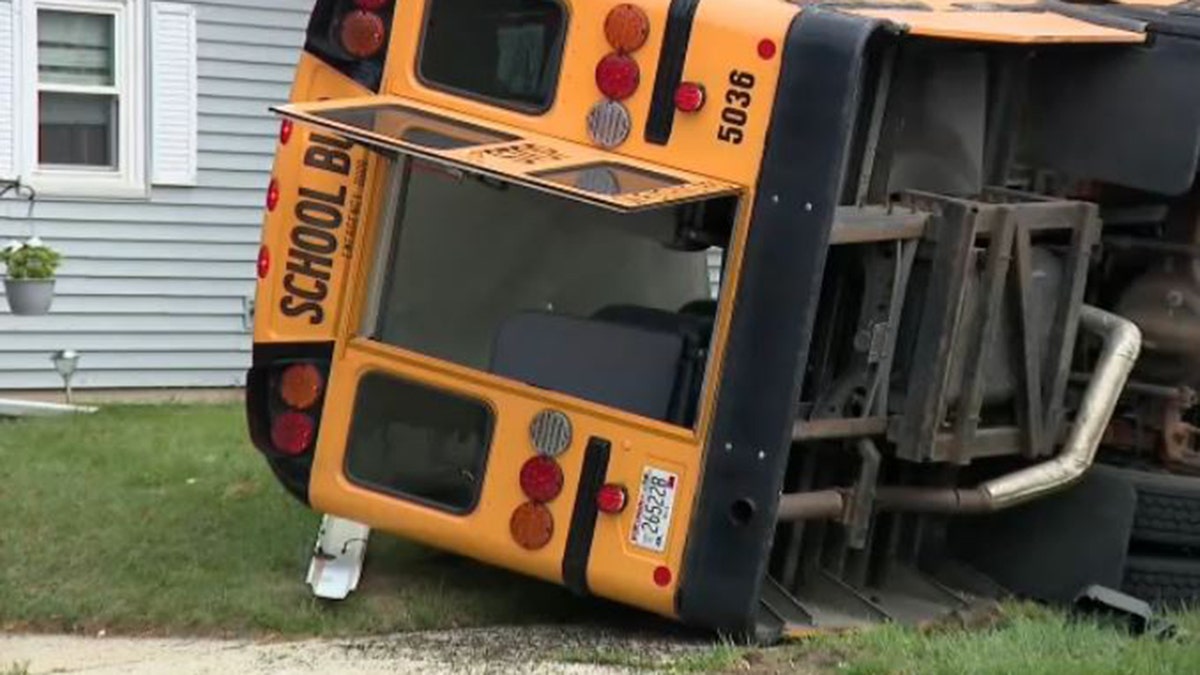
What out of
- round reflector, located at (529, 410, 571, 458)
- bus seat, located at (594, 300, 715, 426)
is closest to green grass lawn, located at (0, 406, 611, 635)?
round reflector, located at (529, 410, 571, 458)

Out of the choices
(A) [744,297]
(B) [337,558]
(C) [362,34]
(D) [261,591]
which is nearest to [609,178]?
(A) [744,297]

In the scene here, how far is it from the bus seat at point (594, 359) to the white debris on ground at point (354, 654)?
0.76 meters

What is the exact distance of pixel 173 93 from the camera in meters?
11.5

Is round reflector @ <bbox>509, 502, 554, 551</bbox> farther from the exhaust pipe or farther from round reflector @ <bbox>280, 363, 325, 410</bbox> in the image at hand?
the exhaust pipe

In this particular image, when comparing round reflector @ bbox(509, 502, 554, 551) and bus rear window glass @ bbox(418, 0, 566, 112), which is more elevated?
bus rear window glass @ bbox(418, 0, 566, 112)

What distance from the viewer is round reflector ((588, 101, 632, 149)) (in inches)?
212

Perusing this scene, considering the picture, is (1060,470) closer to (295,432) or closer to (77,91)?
(295,432)

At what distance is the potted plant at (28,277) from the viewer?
10070mm

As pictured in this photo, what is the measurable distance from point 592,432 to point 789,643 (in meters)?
0.85

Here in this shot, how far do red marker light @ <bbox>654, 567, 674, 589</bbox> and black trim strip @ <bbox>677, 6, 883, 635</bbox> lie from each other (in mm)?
45

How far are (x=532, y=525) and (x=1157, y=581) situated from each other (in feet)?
6.92

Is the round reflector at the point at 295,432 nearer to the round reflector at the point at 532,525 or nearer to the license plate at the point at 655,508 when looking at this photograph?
the round reflector at the point at 532,525

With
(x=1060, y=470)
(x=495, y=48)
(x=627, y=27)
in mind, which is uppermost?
(x=627, y=27)

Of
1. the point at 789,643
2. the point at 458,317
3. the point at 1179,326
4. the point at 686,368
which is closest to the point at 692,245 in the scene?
the point at 686,368
